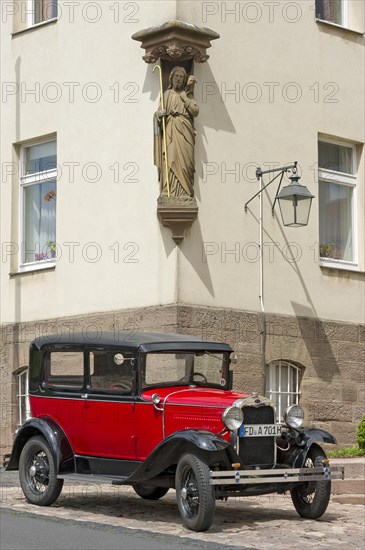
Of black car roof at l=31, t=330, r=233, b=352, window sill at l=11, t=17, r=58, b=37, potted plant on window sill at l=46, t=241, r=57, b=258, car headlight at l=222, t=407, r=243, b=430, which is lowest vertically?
car headlight at l=222, t=407, r=243, b=430

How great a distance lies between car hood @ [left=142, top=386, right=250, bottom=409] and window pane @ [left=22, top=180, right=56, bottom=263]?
7126 millimetres

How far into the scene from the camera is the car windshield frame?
12.1 metres

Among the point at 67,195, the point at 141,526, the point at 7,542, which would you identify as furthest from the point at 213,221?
the point at 7,542

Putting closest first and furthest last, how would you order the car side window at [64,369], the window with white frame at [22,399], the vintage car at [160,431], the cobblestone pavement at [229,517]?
the cobblestone pavement at [229,517] < the vintage car at [160,431] < the car side window at [64,369] < the window with white frame at [22,399]

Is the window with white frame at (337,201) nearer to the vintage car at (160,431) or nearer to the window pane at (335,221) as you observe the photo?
the window pane at (335,221)

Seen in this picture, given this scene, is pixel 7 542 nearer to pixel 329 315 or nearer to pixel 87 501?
pixel 87 501

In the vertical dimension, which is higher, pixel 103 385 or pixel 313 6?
pixel 313 6

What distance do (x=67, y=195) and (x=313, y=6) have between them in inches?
200

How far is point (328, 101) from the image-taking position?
1862 cm

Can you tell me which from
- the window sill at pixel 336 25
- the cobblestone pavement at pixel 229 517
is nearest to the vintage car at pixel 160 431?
the cobblestone pavement at pixel 229 517

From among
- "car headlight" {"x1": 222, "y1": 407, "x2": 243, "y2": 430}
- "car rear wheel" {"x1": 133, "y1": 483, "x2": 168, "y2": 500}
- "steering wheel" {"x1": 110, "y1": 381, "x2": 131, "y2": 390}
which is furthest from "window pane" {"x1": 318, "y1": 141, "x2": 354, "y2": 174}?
"car headlight" {"x1": 222, "y1": 407, "x2": 243, "y2": 430}

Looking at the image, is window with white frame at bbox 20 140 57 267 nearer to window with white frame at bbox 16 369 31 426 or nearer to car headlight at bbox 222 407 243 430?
window with white frame at bbox 16 369 31 426

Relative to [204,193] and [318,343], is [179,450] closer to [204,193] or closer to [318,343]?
[204,193]

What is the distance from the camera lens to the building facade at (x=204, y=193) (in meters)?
16.8
